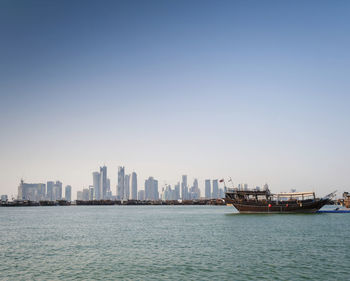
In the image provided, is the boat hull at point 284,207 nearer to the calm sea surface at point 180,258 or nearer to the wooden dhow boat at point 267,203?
the wooden dhow boat at point 267,203

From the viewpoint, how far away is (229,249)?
34.8 metres

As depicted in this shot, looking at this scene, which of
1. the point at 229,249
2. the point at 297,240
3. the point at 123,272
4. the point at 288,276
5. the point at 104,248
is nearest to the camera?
the point at 288,276

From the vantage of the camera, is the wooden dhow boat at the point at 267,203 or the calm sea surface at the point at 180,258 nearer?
the calm sea surface at the point at 180,258

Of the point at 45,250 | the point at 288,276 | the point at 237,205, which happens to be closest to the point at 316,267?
the point at 288,276

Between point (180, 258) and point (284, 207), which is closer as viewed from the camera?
point (180, 258)

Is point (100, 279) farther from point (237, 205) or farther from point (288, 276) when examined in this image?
point (237, 205)

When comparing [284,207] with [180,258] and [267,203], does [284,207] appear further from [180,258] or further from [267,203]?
[180,258]

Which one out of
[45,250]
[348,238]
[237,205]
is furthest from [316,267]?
[237,205]

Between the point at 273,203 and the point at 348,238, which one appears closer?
the point at 348,238

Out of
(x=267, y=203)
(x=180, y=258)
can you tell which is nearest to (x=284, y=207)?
(x=267, y=203)

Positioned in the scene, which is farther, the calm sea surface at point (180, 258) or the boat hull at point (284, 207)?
the boat hull at point (284, 207)

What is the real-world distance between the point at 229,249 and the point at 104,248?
1474 cm

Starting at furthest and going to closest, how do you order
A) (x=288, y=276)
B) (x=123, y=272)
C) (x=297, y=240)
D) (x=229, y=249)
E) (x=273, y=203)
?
(x=273, y=203), (x=297, y=240), (x=229, y=249), (x=123, y=272), (x=288, y=276)

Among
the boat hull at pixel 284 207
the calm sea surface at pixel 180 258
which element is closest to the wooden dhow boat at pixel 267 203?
the boat hull at pixel 284 207
